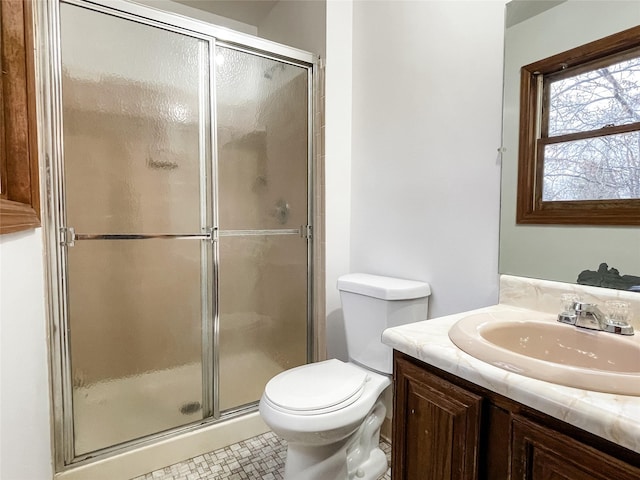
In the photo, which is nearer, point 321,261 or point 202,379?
point 202,379

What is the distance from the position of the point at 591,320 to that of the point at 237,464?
1.51 metres

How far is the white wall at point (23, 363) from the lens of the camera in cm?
71

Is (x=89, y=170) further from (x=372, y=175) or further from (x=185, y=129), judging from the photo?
(x=372, y=175)

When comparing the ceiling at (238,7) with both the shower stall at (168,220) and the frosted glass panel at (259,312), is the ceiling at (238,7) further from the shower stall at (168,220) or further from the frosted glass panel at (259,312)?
the frosted glass panel at (259,312)

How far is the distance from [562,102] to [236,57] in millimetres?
1402

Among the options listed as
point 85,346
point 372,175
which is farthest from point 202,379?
point 372,175

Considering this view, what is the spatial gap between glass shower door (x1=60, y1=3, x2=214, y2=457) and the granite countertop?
116 centimetres

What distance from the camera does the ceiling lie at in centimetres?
214

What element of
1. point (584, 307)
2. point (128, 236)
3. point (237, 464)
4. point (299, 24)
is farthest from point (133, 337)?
point (299, 24)

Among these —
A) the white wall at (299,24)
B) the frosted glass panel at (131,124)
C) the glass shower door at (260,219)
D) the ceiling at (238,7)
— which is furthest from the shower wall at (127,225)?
the ceiling at (238,7)

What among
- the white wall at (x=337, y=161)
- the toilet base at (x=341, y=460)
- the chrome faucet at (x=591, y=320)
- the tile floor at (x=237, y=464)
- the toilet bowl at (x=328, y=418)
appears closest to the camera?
the chrome faucet at (x=591, y=320)

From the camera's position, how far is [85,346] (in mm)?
1418

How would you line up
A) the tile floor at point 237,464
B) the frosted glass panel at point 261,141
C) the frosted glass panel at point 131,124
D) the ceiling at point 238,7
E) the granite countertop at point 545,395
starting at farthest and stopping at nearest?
the ceiling at point 238,7
the frosted glass panel at point 261,141
the tile floor at point 237,464
the frosted glass panel at point 131,124
the granite countertop at point 545,395

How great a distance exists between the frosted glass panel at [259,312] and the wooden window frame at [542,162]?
45.1 inches
